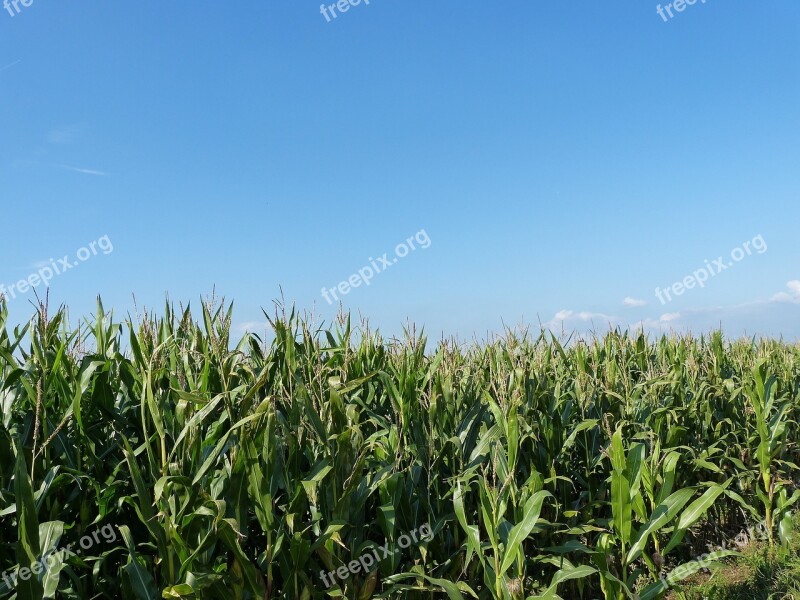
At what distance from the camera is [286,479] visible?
10.6ft

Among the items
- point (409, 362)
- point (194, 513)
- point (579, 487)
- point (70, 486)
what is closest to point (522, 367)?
point (409, 362)

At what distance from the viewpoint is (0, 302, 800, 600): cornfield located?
3045mm

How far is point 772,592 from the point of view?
14.6 ft

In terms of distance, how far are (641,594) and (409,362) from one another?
6.89 ft

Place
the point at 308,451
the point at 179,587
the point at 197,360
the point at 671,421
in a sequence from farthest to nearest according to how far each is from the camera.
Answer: the point at 671,421 < the point at 197,360 < the point at 308,451 < the point at 179,587

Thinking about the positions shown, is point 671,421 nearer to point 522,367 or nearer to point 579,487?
point 579,487

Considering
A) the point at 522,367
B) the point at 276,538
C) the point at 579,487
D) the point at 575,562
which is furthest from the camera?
the point at 579,487

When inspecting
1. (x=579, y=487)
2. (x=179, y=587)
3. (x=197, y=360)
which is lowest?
(x=579, y=487)

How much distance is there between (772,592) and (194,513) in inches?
155

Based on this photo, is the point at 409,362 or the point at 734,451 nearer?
the point at 409,362

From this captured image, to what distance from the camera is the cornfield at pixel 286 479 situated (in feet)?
9.99

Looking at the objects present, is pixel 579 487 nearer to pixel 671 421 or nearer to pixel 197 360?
pixel 671 421

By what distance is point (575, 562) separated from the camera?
441 centimetres

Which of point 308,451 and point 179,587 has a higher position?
point 308,451
